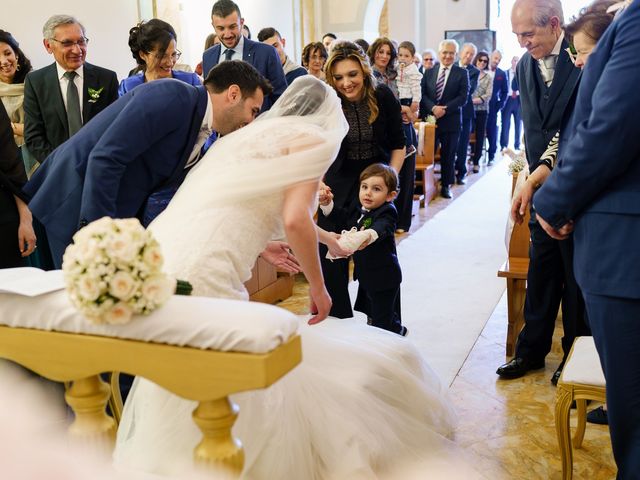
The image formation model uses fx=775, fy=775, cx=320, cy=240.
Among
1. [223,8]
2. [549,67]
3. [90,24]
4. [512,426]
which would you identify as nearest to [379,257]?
[512,426]

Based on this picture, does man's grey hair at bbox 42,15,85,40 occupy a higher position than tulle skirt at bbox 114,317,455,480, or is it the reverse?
man's grey hair at bbox 42,15,85,40

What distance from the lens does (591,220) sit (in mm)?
2287

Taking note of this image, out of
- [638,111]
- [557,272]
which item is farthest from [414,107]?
[638,111]

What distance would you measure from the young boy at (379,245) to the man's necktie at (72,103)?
1.47 metres

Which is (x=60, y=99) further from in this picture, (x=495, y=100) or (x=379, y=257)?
(x=495, y=100)

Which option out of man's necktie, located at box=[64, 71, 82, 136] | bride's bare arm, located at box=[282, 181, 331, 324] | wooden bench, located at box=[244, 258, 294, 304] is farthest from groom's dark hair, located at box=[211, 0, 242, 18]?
bride's bare arm, located at box=[282, 181, 331, 324]

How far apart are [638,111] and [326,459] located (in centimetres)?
127

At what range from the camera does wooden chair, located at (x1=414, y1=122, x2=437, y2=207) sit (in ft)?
28.9

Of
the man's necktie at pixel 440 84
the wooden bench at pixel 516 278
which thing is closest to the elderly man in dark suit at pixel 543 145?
the wooden bench at pixel 516 278

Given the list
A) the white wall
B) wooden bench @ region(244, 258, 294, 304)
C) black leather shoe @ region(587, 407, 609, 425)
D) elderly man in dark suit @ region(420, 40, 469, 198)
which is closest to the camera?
black leather shoe @ region(587, 407, 609, 425)

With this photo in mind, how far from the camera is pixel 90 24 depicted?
7.71 meters

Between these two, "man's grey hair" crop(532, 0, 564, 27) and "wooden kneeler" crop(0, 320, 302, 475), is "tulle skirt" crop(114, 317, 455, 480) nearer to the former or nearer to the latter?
"wooden kneeler" crop(0, 320, 302, 475)

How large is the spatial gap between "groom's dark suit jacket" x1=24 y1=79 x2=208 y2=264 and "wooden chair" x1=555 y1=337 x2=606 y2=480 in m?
1.61

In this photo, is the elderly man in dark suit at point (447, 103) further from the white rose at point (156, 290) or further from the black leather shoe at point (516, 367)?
the white rose at point (156, 290)
